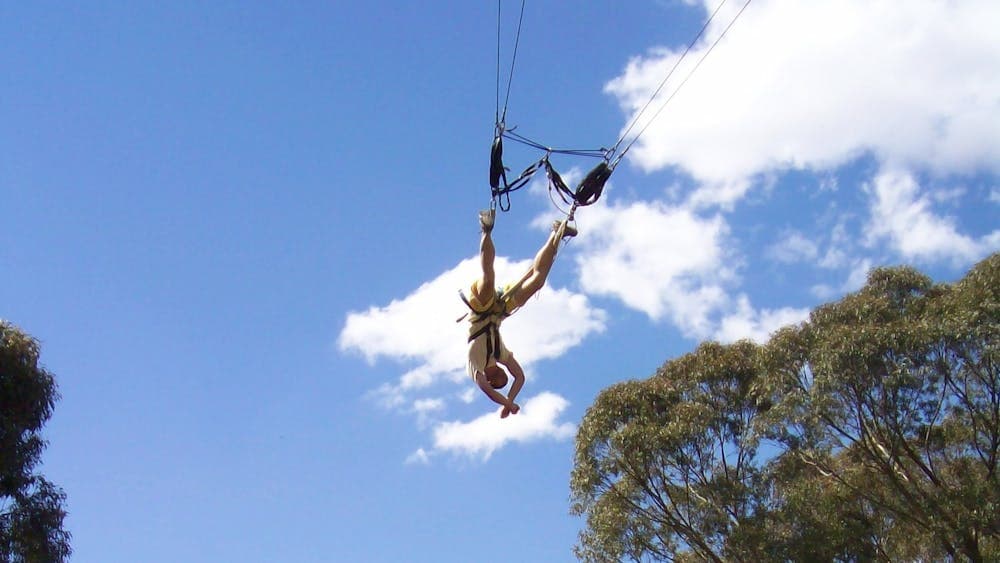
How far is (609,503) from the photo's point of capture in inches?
819

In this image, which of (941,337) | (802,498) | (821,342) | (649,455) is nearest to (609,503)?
(649,455)

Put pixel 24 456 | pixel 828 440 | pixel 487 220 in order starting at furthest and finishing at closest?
1. pixel 828 440
2. pixel 24 456
3. pixel 487 220

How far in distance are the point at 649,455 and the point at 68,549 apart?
10.7 meters

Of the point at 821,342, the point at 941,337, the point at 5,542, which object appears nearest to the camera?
the point at 5,542

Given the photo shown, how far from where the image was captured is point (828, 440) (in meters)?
19.1

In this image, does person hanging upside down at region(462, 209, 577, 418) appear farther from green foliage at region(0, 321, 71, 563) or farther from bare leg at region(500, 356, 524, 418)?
green foliage at region(0, 321, 71, 563)

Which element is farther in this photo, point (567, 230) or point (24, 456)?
point (24, 456)

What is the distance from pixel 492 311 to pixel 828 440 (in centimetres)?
1382

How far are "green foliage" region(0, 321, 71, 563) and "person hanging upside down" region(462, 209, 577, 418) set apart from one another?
9.10 m

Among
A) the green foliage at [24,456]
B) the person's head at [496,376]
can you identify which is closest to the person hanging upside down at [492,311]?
the person's head at [496,376]

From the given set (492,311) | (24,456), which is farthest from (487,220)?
(24,456)

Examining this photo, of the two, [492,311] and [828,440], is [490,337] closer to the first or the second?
[492,311]

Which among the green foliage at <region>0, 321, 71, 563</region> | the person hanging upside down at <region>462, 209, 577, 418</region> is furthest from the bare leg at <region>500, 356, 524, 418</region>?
the green foliage at <region>0, 321, 71, 563</region>

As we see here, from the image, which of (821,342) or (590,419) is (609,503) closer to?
(590,419)
